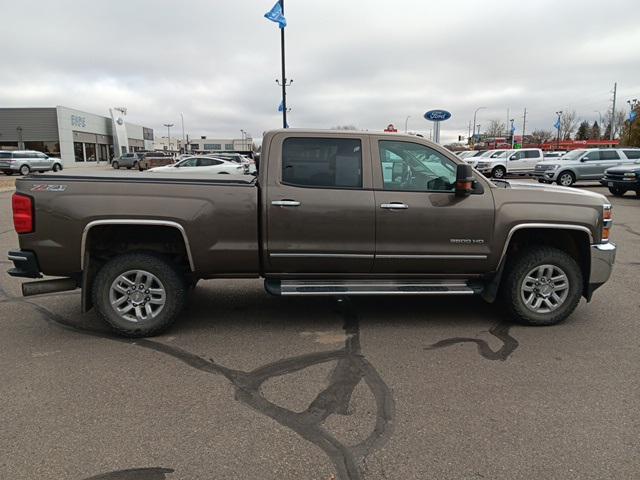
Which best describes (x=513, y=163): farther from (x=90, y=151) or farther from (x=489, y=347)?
(x=90, y=151)

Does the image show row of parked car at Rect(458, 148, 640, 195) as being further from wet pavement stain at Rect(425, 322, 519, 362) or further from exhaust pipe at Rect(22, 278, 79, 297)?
exhaust pipe at Rect(22, 278, 79, 297)

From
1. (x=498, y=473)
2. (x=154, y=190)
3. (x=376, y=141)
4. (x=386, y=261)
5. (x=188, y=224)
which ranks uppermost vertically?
(x=376, y=141)

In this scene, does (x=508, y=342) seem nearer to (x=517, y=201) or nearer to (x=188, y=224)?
(x=517, y=201)

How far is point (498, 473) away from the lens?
2.57 m

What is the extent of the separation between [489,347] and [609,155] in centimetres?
2179

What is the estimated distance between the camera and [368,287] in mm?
4484

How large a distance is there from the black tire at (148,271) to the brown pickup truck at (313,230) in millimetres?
10

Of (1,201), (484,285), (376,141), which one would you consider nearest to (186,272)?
(376,141)

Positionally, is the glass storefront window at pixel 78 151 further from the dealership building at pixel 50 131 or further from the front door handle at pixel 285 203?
the front door handle at pixel 285 203

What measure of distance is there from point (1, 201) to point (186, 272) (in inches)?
659

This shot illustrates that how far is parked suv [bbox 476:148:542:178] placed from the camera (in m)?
28.8

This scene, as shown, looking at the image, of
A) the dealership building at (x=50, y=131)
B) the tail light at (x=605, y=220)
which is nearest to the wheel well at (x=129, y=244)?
the tail light at (x=605, y=220)

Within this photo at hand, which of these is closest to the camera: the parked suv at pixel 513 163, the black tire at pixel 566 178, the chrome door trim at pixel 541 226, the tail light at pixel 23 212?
the tail light at pixel 23 212

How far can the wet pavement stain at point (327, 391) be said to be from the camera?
2762 millimetres
